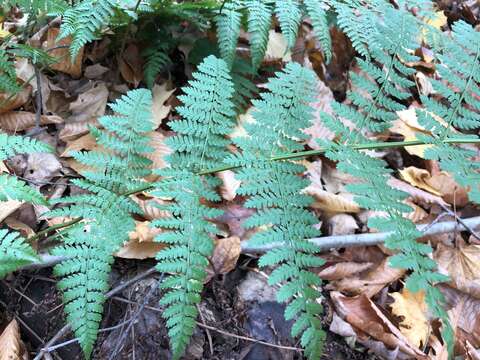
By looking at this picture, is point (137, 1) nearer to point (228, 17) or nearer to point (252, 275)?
point (228, 17)

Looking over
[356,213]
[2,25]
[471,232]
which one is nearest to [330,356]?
[356,213]

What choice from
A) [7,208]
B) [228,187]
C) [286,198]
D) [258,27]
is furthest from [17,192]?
[258,27]

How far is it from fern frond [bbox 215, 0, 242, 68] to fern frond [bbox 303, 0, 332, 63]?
34 cm

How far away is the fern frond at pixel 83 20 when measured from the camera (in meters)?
1.76

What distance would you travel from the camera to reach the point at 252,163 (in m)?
1.65

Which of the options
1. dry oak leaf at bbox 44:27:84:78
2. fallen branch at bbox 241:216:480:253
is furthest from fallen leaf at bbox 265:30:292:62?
fallen branch at bbox 241:216:480:253

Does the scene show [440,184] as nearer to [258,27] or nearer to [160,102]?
[258,27]

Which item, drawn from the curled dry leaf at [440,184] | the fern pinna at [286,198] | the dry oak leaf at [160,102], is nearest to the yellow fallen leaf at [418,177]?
the curled dry leaf at [440,184]

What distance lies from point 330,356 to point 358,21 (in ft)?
4.94

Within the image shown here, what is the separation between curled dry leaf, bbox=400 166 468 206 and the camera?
243 cm

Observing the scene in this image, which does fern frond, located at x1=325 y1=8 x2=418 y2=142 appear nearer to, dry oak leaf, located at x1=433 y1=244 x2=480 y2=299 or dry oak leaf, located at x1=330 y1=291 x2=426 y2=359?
dry oak leaf, located at x1=330 y1=291 x2=426 y2=359

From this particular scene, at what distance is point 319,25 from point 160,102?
2.97 feet

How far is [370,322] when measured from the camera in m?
1.90

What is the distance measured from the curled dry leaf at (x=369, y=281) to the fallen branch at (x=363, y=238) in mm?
144
